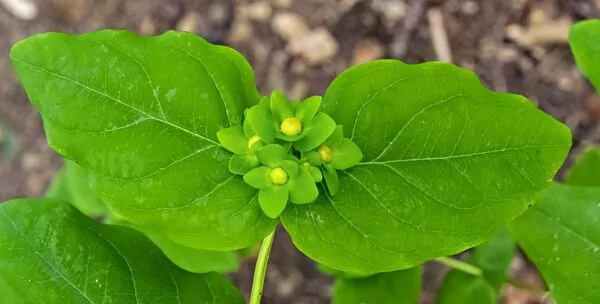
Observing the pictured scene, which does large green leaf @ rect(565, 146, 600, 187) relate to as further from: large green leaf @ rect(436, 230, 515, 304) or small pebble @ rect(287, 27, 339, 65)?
small pebble @ rect(287, 27, 339, 65)

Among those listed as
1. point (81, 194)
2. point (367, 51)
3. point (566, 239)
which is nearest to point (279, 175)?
point (566, 239)

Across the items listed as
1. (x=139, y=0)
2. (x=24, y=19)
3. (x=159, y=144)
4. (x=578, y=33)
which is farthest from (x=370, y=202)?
(x=24, y=19)

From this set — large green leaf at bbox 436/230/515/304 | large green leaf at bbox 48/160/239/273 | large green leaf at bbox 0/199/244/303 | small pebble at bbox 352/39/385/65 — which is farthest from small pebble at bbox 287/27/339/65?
large green leaf at bbox 0/199/244/303

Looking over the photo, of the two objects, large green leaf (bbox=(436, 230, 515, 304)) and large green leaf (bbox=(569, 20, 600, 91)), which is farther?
large green leaf (bbox=(436, 230, 515, 304))

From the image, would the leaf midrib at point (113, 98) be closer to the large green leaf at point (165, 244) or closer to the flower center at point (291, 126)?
the flower center at point (291, 126)

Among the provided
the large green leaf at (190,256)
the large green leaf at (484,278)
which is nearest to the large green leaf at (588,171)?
the large green leaf at (484,278)

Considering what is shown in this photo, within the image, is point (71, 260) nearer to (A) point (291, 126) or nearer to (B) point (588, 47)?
(A) point (291, 126)
